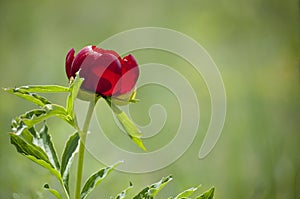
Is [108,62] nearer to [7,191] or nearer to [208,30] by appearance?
[7,191]

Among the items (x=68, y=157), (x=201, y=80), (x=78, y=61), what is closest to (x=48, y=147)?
(x=68, y=157)

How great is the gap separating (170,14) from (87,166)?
141 cm

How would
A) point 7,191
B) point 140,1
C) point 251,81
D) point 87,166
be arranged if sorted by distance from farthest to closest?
point 140,1 → point 251,81 → point 87,166 → point 7,191

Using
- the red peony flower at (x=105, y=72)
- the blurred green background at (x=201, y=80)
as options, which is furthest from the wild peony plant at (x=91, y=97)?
the blurred green background at (x=201, y=80)

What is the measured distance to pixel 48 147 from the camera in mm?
894

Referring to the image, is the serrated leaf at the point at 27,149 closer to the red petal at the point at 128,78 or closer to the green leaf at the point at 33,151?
the green leaf at the point at 33,151

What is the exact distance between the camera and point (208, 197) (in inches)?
32.4

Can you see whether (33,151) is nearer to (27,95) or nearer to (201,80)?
(27,95)

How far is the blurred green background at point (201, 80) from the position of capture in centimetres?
177

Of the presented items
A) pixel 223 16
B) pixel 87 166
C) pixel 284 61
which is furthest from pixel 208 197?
pixel 223 16

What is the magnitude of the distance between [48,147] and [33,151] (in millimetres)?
49

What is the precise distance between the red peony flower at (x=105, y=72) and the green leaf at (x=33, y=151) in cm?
11

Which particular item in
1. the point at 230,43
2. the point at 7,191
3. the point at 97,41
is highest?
the point at 97,41

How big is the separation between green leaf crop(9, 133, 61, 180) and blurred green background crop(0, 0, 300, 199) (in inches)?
15.6
